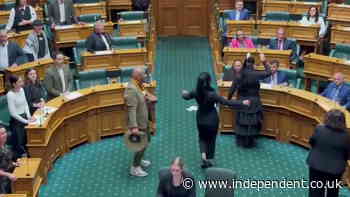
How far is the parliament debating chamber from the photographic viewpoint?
251 inches

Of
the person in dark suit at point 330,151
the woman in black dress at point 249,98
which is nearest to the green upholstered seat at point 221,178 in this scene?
the person in dark suit at point 330,151

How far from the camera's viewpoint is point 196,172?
22.8ft

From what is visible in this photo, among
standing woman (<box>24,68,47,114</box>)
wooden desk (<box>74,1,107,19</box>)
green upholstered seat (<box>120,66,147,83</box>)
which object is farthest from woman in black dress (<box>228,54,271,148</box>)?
wooden desk (<box>74,1,107,19</box>)

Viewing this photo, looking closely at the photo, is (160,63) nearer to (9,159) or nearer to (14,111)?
(14,111)

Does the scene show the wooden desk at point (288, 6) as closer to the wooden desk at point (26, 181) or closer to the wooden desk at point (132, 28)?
the wooden desk at point (132, 28)

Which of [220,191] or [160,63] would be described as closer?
[220,191]

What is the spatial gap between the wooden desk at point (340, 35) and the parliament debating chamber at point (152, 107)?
0.03m

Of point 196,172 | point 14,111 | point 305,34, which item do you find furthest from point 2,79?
point 305,34

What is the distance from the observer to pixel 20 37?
9539 millimetres

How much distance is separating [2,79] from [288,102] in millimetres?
4108

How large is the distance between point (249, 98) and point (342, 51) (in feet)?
8.94

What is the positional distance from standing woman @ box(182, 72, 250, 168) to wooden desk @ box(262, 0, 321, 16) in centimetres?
560

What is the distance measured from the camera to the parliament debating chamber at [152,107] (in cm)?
636

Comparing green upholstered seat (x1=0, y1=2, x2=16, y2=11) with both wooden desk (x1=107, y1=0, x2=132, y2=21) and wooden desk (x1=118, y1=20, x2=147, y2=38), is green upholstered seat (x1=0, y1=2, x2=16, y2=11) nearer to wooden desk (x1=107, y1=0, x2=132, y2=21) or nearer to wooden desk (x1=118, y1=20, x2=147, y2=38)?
wooden desk (x1=107, y1=0, x2=132, y2=21)
